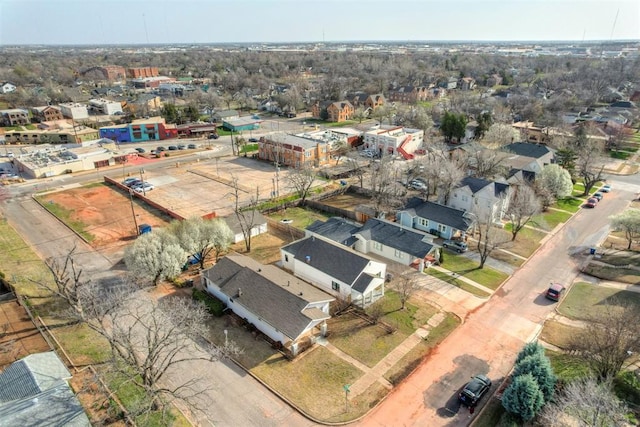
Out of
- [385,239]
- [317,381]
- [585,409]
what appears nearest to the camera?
[585,409]

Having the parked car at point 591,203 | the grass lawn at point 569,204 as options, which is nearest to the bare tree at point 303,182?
the grass lawn at point 569,204

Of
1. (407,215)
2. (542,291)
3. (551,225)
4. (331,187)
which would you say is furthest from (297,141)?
(542,291)

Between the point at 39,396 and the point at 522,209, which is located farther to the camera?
the point at 522,209

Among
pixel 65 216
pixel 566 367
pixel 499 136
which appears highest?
pixel 499 136

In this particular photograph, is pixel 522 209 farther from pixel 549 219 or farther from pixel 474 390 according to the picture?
pixel 474 390

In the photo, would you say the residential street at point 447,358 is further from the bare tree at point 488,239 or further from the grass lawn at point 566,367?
the bare tree at point 488,239

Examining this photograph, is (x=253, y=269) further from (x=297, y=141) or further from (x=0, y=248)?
(x=297, y=141)

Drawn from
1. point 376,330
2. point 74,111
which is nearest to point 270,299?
point 376,330

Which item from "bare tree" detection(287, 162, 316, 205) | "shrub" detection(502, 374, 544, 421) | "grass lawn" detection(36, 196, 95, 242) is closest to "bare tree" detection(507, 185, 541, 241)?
"shrub" detection(502, 374, 544, 421)
